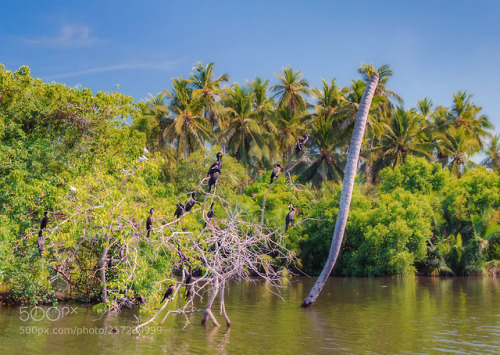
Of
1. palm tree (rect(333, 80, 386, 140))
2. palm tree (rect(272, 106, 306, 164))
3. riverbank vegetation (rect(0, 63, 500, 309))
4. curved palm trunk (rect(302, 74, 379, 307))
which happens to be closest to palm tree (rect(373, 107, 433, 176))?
riverbank vegetation (rect(0, 63, 500, 309))

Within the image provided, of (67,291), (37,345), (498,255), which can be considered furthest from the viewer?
(498,255)

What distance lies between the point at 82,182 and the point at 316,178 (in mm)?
24232

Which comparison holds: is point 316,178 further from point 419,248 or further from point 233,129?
point 419,248

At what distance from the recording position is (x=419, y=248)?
3002 centimetres

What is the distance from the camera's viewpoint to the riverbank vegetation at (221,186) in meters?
14.6

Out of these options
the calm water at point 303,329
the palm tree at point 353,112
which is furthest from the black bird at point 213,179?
the palm tree at point 353,112

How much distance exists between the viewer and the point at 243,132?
3825cm

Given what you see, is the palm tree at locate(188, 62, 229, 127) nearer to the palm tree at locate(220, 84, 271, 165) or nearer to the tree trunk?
Result: the palm tree at locate(220, 84, 271, 165)

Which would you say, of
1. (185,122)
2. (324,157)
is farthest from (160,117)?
(324,157)

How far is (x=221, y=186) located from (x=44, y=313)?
63.6 ft

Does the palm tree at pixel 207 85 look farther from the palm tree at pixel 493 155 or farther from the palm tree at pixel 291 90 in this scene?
the palm tree at pixel 493 155

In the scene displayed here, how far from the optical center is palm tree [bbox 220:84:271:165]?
124ft

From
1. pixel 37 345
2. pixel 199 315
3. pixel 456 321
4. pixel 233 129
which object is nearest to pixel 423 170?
pixel 233 129

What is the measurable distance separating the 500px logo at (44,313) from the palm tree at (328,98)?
27866 mm
